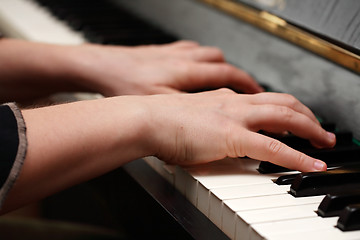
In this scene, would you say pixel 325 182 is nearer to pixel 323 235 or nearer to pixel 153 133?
pixel 323 235

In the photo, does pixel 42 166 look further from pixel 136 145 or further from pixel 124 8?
pixel 124 8

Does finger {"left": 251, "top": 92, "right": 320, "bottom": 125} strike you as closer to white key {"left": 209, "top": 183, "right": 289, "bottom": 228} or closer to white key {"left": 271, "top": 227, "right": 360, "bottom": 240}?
white key {"left": 209, "top": 183, "right": 289, "bottom": 228}

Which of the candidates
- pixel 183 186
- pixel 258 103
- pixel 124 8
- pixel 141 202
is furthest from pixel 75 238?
pixel 124 8

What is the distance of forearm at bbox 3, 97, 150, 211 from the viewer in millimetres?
694

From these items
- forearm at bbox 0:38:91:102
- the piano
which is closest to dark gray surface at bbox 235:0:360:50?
the piano

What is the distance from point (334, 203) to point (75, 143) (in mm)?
378

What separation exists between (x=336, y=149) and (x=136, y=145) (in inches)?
14.0

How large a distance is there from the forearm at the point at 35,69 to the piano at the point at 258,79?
0.25 meters

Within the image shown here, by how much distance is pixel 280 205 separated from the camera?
701 mm

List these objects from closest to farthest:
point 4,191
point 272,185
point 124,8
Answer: point 4,191 < point 272,185 < point 124,8

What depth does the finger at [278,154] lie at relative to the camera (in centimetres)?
78

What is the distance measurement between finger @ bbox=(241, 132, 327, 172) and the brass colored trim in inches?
9.6

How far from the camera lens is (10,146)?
2.17ft

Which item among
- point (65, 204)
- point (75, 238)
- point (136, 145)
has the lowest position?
point (65, 204)
